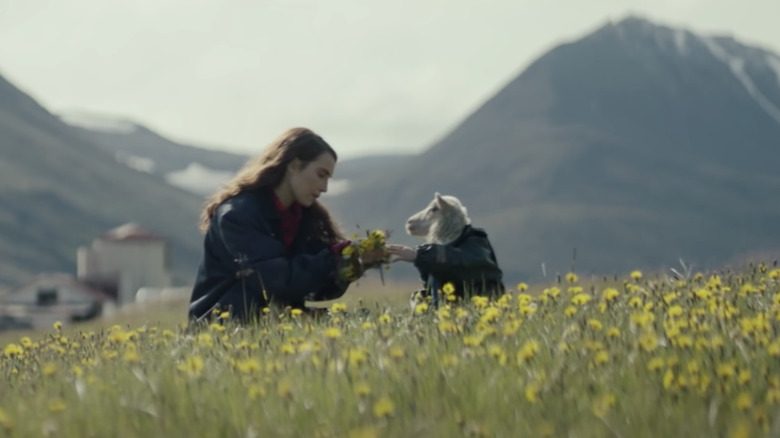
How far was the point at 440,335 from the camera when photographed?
5809 mm

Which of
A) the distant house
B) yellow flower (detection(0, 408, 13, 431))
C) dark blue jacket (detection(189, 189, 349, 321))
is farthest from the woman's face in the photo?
the distant house

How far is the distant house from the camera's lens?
5669 inches

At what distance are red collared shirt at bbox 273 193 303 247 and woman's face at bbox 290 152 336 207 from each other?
30cm

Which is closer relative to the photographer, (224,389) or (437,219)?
(224,389)

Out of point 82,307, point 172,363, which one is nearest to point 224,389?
point 172,363

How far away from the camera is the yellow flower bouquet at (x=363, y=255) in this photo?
830cm

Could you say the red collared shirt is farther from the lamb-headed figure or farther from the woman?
the lamb-headed figure

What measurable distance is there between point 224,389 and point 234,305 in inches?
145

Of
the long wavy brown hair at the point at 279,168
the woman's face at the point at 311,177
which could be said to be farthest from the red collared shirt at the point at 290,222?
the woman's face at the point at 311,177

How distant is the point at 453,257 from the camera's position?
29.6ft

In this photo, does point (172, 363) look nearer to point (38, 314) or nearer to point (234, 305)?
point (234, 305)

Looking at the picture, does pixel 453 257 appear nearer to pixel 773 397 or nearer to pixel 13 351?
pixel 13 351

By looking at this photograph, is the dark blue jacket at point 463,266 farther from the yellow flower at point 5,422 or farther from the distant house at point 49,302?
the distant house at point 49,302

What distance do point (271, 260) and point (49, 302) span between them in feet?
490
